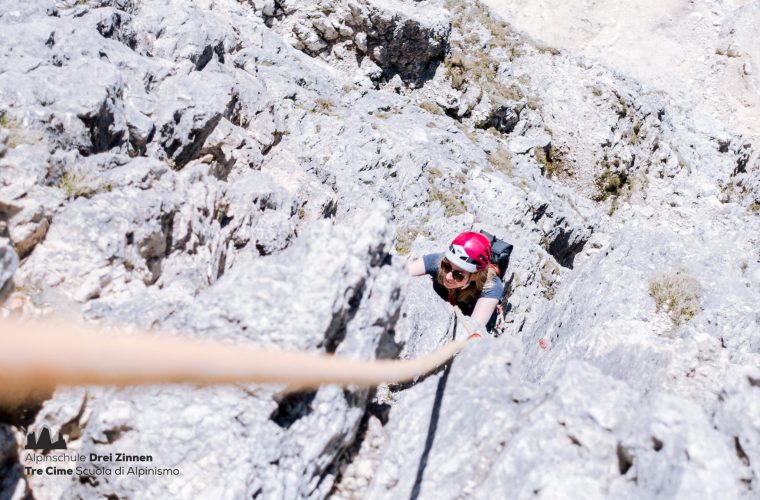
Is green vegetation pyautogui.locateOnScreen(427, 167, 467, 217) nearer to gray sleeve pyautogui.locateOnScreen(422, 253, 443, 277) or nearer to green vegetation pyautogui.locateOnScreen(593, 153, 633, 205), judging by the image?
gray sleeve pyautogui.locateOnScreen(422, 253, 443, 277)

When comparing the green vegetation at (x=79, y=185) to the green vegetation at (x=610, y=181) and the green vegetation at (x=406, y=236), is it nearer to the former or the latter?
the green vegetation at (x=406, y=236)

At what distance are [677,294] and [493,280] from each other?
3738 millimetres

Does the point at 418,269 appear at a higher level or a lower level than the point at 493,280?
lower

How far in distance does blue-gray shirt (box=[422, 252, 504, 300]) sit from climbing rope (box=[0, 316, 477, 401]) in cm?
468

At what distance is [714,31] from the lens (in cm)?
3316

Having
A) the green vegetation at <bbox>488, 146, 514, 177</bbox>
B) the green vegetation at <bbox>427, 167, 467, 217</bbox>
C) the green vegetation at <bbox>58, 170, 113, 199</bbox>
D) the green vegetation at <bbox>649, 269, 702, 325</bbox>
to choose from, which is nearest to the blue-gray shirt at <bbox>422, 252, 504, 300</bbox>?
the green vegetation at <bbox>649, 269, 702, 325</bbox>

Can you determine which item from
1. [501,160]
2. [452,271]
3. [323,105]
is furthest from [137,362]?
[501,160]

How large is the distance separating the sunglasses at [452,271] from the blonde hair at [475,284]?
3.2 inches

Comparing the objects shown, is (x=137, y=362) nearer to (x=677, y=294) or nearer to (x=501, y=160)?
(x=677, y=294)

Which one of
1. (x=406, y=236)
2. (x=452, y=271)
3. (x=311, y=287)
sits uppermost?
(x=311, y=287)

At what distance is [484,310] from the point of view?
9281mm

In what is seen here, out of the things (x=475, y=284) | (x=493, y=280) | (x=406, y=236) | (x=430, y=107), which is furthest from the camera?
(x=430, y=107)

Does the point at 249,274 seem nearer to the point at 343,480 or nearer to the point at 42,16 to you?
the point at 343,480

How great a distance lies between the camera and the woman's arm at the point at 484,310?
9.23 m
